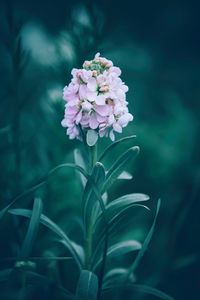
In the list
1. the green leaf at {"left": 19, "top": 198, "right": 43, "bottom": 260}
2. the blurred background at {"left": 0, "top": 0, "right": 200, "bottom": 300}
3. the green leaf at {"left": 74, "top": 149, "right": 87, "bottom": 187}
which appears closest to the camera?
the green leaf at {"left": 19, "top": 198, "right": 43, "bottom": 260}

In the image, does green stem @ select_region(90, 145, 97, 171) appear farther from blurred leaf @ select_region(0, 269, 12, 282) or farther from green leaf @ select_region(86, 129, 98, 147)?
blurred leaf @ select_region(0, 269, 12, 282)

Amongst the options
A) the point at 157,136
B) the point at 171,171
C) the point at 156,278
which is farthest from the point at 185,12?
the point at 156,278

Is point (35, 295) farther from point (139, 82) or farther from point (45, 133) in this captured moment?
point (139, 82)

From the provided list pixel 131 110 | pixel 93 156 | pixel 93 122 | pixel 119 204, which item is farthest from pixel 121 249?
pixel 131 110

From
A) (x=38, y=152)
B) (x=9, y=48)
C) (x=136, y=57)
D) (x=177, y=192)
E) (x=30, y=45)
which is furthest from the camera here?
(x=136, y=57)

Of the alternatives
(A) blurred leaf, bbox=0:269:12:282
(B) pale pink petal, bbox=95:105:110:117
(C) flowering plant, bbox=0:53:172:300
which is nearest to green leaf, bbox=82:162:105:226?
(C) flowering plant, bbox=0:53:172:300

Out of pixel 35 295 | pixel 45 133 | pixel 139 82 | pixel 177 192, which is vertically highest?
pixel 139 82

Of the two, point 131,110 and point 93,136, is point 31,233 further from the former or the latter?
point 131,110
